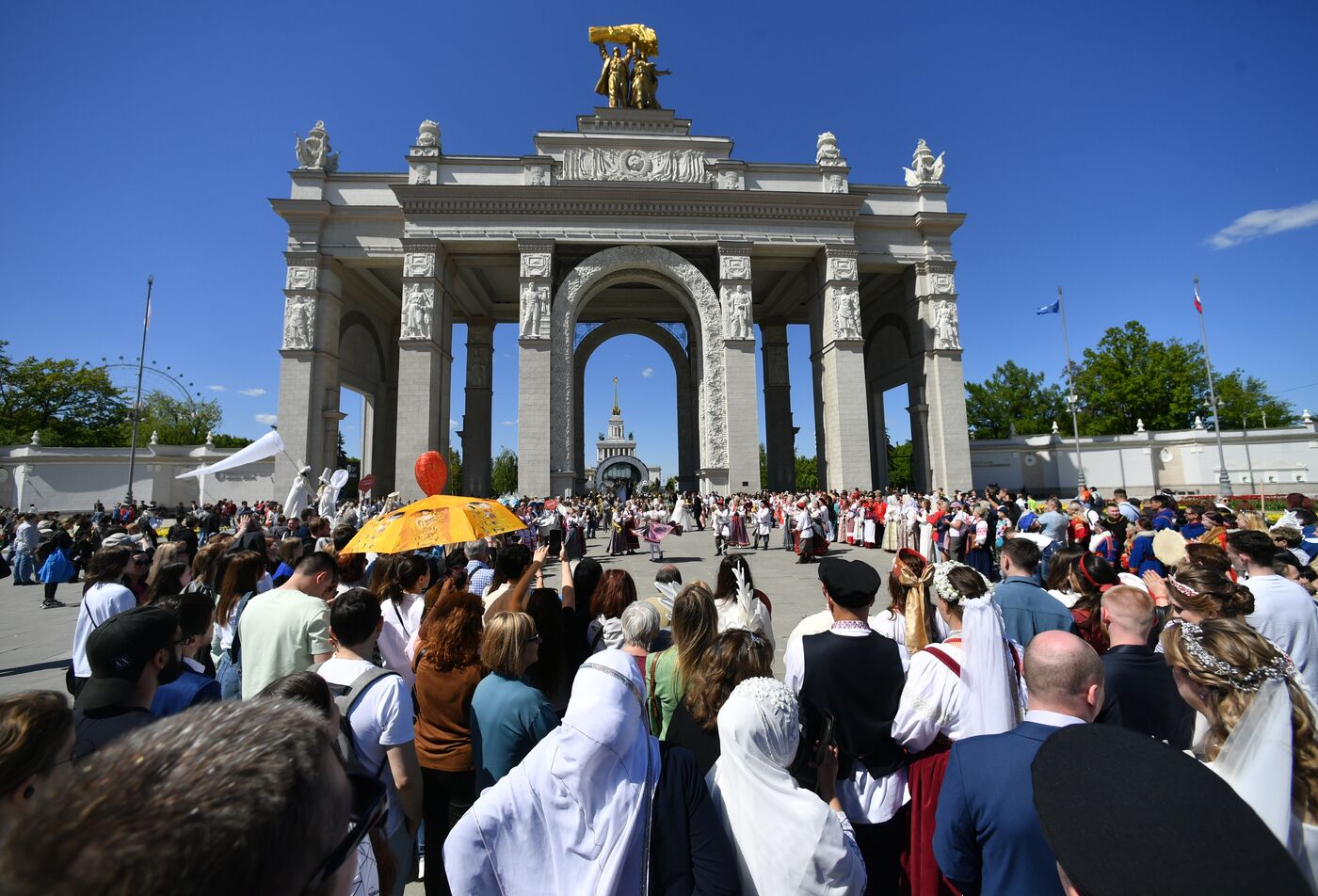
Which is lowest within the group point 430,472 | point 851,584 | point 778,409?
point 851,584

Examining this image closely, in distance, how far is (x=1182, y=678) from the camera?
2.03 m

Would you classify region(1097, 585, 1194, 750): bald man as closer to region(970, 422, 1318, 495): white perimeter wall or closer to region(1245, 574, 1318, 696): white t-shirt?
region(1245, 574, 1318, 696): white t-shirt

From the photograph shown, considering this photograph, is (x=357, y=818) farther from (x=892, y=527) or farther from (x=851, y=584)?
(x=892, y=527)

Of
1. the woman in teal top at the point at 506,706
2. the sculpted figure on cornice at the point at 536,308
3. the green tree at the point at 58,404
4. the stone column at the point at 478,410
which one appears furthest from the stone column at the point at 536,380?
the green tree at the point at 58,404

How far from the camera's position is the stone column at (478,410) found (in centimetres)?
2872

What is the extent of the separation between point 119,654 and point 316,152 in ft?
96.0

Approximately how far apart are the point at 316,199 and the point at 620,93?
14422 millimetres

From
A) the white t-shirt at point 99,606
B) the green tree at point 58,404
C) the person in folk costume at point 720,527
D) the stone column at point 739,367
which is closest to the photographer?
the white t-shirt at point 99,606

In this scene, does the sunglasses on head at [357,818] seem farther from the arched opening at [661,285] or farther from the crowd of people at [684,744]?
the arched opening at [661,285]

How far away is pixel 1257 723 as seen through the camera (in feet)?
5.83

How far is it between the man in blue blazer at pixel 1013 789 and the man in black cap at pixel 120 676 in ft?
10.1

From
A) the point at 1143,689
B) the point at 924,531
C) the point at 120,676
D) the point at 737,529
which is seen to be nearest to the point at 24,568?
the point at 120,676

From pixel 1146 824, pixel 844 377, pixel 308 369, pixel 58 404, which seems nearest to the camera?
pixel 1146 824

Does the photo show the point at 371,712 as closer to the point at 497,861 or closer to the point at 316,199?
the point at 497,861
